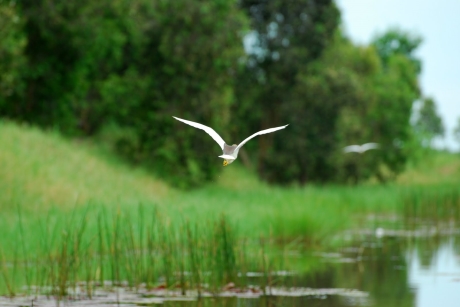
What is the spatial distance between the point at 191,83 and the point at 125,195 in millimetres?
9348

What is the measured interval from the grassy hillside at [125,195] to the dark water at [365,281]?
1140 millimetres

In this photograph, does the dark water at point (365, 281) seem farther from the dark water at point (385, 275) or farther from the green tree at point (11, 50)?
the green tree at point (11, 50)

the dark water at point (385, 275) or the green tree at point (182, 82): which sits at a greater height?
the green tree at point (182, 82)

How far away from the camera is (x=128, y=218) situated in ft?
38.5

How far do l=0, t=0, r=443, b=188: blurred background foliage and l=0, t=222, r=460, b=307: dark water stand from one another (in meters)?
13.8

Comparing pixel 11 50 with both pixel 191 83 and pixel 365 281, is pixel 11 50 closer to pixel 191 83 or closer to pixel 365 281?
pixel 191 83

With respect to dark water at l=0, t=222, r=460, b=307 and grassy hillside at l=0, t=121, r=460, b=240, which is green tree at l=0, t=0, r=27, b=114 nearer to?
grassy hillside at l=0, t=121, r=460, b=240

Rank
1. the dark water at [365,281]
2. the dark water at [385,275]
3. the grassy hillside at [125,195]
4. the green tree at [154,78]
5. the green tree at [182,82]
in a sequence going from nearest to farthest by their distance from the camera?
the dark water at [365,281] → the dark water at [385,275] → the grassy hillside at [125,195] → the green tree at [154,78] → the green tree at [182,82]

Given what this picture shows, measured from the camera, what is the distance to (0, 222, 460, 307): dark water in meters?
11.5

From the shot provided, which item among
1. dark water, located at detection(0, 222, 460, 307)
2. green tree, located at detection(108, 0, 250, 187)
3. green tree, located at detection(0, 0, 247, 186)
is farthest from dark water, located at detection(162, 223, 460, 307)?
green tree, located at detection(0, 0, 247, 186)

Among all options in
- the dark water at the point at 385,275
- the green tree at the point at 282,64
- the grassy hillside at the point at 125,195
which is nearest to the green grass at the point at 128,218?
the grassy hillside at the point at 125,195

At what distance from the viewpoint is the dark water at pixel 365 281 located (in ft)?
37.8

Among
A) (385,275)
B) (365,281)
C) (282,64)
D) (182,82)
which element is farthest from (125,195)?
(282,64)

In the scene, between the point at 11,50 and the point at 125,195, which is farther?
the point at 11,50
